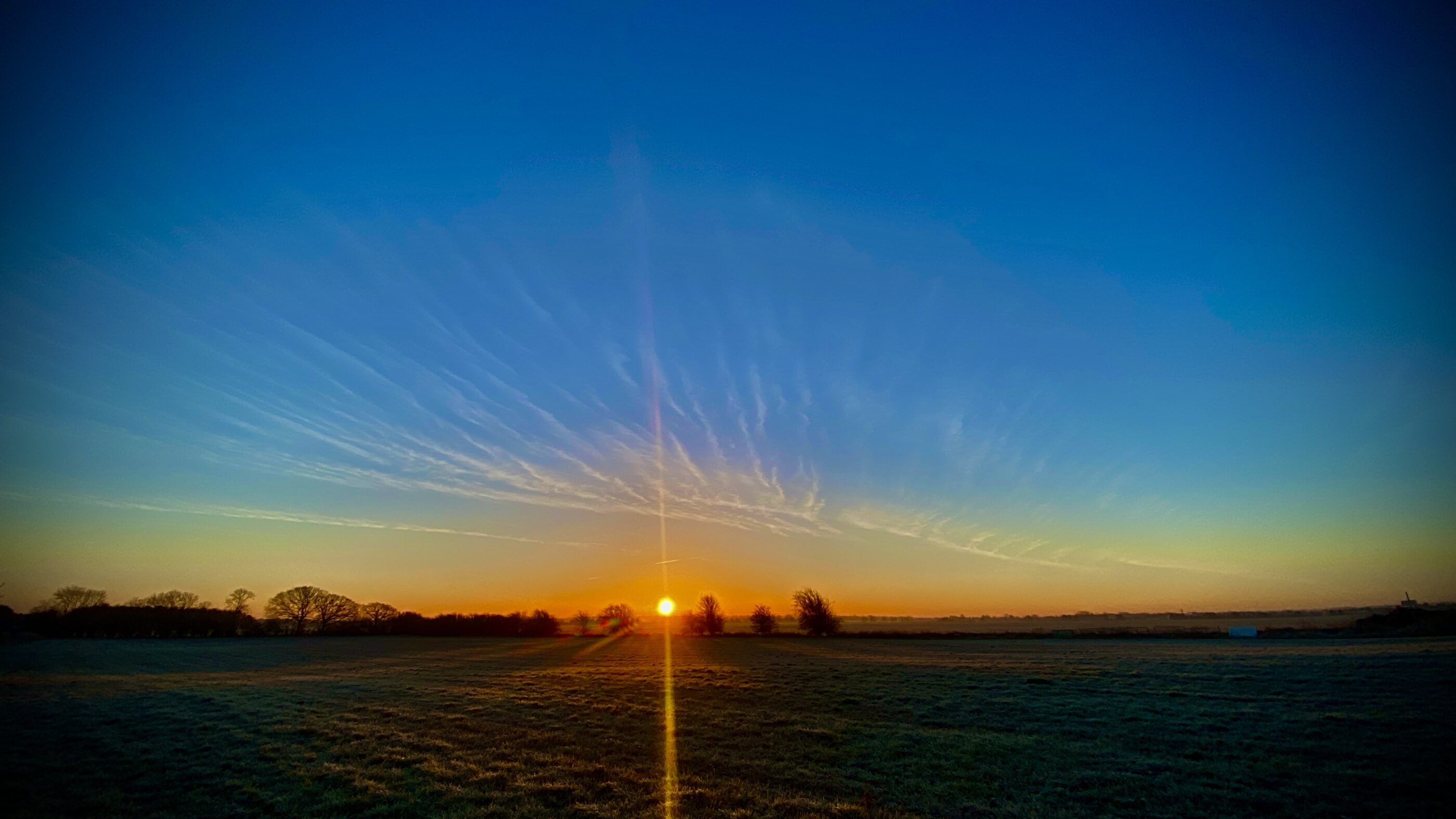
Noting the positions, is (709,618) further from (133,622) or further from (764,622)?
(133,622)

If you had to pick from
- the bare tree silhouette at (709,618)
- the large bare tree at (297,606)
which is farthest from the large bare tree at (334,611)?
the bare tree silhouette at (709,618)

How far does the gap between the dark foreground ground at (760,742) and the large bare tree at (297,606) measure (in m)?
79.6

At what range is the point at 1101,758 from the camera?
15.3 meters

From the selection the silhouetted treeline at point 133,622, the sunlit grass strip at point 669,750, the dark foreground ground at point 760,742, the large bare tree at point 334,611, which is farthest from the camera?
the large bare tree at point 334,611

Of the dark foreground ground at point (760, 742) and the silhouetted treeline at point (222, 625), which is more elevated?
the dark foreground ground at point (760, 742)

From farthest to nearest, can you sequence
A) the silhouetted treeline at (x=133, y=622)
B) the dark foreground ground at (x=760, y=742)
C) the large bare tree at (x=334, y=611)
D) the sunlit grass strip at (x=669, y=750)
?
the large bare tree at (x=334, y=611)
the silhouetted treeline at (x=133, y=622)
the sunlit grass strip at (x=669, y=750)
the dark foreground ground at (x=760, y=742)

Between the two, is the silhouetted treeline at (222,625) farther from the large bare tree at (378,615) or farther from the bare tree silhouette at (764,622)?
the bare tree silhouette at (764,622)

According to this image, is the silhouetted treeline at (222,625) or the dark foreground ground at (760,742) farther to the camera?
the silhouetted treeline at (222,625)

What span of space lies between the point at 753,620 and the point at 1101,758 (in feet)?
301

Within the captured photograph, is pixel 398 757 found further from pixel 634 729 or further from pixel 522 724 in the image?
pixel 634 729

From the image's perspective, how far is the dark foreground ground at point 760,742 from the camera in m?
12.2

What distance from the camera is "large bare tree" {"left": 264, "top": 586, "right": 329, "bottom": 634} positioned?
10262 cm

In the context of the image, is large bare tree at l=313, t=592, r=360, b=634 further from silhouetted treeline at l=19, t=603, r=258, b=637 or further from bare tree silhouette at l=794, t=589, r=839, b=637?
bare tree silhouette at l=794, t=589, r=839, b=637

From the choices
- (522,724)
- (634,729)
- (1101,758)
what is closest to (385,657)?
(522,724)
